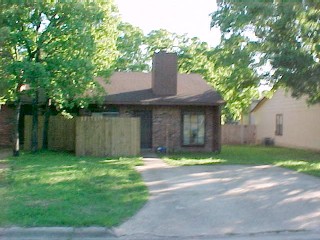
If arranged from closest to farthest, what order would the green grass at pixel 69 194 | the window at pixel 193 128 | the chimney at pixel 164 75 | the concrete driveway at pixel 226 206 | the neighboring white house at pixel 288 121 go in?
the concrete driveway at pixel 226 206
the green grass at pixel 69 194
the window at pixel 193 128
the chimney at pixel 164 75
the neighboring white house at pixel 288 121

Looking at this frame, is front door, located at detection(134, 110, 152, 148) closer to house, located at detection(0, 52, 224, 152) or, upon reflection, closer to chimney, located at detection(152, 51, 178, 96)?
house, located at detection(0, 52, 224, 152)

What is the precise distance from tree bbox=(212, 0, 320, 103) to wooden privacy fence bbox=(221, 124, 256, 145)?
14131 mm

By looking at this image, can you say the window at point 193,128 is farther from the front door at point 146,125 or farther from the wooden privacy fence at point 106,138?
the wooden privacy fence at point 106,138

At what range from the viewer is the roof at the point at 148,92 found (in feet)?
76.4

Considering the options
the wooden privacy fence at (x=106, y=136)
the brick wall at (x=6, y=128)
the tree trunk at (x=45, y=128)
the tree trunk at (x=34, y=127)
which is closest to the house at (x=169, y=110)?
the tree trunk at (x=45, y=128)

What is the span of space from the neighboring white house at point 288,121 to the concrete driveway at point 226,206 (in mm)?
13635

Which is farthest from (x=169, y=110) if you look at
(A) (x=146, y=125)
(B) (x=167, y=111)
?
(A) (x=146, y=125)

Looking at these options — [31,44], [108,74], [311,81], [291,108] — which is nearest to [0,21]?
[31,44]

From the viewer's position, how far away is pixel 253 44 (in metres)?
20.2

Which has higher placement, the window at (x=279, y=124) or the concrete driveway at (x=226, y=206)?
the window at (x=279, y=124)

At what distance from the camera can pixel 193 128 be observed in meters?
24.2

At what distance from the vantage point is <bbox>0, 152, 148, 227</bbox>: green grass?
865 cm

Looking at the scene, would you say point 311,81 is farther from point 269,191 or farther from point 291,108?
point 291,108

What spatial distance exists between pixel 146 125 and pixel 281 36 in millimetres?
8068
